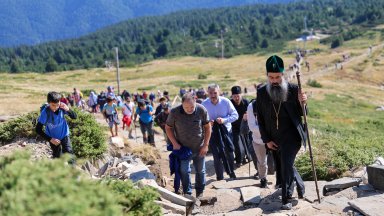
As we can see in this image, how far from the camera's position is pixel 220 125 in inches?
391

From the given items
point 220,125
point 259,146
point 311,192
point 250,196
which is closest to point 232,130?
point 220,125

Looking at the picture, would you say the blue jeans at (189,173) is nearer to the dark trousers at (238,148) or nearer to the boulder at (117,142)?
the dark trousers at (238,148)

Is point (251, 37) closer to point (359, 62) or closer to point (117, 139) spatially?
point (359, 62)

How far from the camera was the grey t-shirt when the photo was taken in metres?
8.02

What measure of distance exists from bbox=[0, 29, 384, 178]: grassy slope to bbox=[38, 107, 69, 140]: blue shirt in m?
4.19

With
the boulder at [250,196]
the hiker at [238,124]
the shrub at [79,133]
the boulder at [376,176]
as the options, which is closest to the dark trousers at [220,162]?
the hiker at [238,124]

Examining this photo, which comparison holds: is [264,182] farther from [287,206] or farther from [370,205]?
[370,205]

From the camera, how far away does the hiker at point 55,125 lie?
829cm

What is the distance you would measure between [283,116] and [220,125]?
2980 millimetres

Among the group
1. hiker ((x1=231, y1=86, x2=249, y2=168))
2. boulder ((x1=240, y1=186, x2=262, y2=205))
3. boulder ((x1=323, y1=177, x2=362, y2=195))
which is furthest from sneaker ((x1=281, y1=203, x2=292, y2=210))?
hiker ((x1=231, y1=86, x2=249, y2=168))

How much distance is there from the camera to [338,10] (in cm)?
18750

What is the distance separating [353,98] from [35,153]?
45.1 m

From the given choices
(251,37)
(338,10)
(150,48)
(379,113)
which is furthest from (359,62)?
(338,10)

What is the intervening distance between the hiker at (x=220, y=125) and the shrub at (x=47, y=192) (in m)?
6.16
